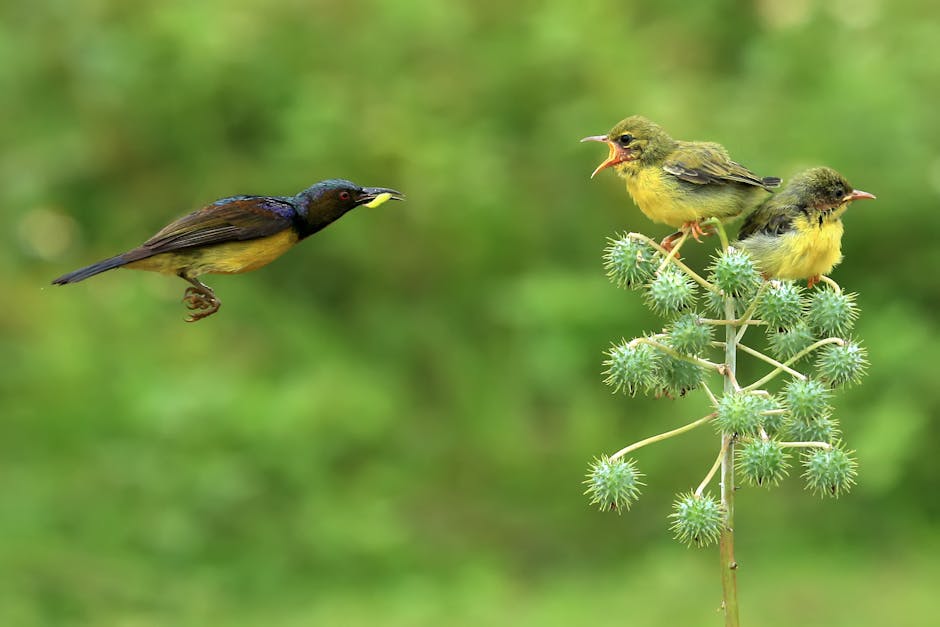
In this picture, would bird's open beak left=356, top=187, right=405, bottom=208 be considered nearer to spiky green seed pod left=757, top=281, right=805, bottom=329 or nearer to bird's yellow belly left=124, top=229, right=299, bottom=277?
bird's yellow belly left=124, top=229, right=299, bottom=277

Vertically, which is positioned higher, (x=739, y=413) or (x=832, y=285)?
(x=832, y=285)

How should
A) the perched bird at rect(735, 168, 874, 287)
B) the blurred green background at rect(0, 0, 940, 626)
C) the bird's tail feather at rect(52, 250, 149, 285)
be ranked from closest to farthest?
the bird's tail feather at rect(52, 250, 149, 285)
the perched bird at rect(735, 168, 874, 287)
the blurred green background at rect(0, 0, 940, 626)

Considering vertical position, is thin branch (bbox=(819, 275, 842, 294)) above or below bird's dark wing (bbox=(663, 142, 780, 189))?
below

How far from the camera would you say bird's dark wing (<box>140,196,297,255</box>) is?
2.04 meters

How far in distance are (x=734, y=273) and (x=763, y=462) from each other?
34 cm

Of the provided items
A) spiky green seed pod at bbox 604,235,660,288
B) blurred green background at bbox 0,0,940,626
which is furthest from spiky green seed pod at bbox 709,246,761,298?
blurred green background at bbox 0,0,940,626

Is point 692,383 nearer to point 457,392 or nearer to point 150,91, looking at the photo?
point 457,392

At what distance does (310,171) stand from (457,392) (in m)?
1.53

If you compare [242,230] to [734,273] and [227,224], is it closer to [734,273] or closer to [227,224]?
[227,224]

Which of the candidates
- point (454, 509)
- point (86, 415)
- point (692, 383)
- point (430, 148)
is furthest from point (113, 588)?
point (692, 383)

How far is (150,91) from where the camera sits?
8461 millimetres

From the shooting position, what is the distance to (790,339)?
→ 247cm

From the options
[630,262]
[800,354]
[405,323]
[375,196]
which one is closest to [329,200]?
[375,196]

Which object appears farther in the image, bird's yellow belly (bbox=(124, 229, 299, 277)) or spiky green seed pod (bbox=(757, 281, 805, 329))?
spiky green seed pod (bbox=(757, 281, 805, 329))
